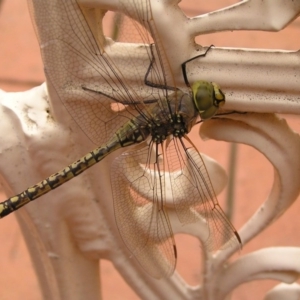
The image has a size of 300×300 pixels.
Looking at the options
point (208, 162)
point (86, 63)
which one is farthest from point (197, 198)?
point (86, 63)

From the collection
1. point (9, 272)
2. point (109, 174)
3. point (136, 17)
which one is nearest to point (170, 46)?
point (136, 17)

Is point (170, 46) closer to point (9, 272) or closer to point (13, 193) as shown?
point (13, 193)

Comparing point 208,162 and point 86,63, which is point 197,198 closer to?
point 208,162

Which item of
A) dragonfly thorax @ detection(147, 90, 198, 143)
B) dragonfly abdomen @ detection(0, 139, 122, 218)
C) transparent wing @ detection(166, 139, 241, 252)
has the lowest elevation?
transparent wing @ detection(166, 139, 241, 252)

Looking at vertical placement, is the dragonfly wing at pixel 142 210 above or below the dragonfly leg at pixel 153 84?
below

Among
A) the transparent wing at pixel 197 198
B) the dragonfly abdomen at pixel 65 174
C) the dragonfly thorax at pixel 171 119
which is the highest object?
the dragonfly thorax at pixel 171 119

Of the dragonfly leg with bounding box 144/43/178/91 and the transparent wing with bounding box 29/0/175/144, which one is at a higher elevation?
the transparent wing with bounding box 29/0/175/144
